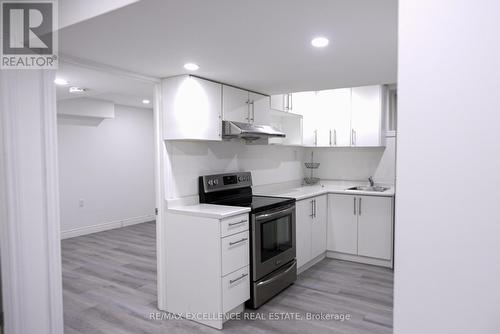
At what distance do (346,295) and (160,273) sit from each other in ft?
5.93

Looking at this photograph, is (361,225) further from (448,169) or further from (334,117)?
(448,169)

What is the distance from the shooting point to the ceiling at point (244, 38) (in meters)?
1.54

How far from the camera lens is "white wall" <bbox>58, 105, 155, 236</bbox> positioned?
5.46 meters

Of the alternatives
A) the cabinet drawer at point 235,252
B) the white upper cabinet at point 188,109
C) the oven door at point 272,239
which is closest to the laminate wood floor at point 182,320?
the oven door at point 272,239

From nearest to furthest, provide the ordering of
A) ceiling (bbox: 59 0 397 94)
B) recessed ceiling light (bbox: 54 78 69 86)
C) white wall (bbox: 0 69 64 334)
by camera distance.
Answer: ceiling (bbox: 59 0 397 94) < white wall (bbox: 0 69 64 334) < recessed ceiling light (bbox: 54 78 69 86)

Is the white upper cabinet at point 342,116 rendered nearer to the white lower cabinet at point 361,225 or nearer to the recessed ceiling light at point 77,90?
the white lower cabinet at point 361,225

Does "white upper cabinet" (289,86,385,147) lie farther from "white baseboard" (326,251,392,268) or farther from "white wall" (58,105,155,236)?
"white wall" (58,105,155,236)

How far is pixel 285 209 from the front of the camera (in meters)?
3.34

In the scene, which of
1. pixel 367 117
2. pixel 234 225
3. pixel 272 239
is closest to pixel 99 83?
pixel 234 225

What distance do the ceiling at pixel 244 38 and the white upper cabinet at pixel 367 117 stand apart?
155cm

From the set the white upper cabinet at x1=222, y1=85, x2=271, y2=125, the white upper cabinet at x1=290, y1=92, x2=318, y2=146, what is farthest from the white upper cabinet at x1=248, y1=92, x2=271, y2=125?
the white upper cabinet at x1=290, y1=92, x2=318, y2=146

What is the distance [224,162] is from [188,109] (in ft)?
2.96

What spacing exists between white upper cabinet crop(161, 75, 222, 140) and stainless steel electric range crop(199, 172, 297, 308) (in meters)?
0.53

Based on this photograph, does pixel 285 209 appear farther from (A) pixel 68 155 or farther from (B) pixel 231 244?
(A) pixel 68 155
